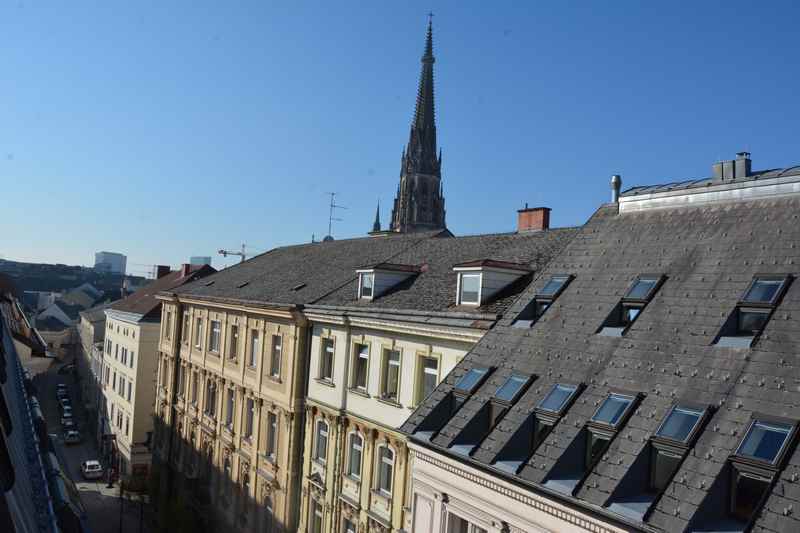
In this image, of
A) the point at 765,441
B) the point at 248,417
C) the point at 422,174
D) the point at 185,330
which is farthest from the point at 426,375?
the point at 422,174

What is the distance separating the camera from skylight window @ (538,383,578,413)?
11875 mm

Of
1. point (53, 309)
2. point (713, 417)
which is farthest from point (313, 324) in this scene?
point (53, 309)

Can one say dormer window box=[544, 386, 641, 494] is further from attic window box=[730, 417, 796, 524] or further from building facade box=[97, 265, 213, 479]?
building facade box=[97, 265, 213, 479]

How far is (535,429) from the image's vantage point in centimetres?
1205

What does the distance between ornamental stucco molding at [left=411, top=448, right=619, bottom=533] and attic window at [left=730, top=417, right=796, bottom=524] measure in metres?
1.65

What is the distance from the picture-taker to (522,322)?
14797 millimetres

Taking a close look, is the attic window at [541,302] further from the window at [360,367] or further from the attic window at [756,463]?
the window at [360,367]

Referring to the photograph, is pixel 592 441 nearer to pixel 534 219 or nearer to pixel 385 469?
pixel 385 469

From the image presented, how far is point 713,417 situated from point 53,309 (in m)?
104

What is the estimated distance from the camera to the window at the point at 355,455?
22.2 m

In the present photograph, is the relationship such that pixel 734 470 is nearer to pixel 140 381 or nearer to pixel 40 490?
pixel 40 490

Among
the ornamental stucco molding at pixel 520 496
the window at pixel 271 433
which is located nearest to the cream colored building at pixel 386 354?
the window at pixel 271 433

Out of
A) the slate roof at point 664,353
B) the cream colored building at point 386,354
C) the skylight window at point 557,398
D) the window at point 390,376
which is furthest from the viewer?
the window at point 390,376

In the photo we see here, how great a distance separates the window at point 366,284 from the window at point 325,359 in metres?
2.26
